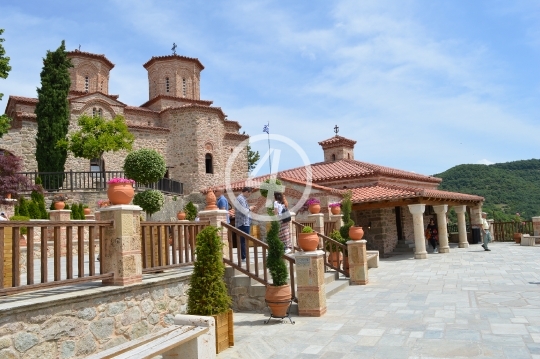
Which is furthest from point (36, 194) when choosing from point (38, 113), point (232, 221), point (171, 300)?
point (171, 300)

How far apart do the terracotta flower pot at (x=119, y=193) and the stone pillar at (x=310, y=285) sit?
8.58 ft

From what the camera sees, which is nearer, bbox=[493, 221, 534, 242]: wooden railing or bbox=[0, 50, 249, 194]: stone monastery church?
bbox=[493, 221, 534, 242]: wooden railing

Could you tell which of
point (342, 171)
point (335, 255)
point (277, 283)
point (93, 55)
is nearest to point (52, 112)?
point (93, 55)

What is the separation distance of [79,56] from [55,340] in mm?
25458

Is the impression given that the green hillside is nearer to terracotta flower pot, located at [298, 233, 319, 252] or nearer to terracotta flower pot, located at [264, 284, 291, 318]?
terracotta flower pot, located at [298, 233, 319, 252]

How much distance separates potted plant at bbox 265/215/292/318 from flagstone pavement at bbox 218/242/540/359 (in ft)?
0.70

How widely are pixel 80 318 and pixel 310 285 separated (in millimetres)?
3196

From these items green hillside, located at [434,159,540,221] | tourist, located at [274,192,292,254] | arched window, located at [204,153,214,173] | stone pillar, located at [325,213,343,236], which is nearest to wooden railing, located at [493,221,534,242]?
green hillside, located at [434,159,540,221]

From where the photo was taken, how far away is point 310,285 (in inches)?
238

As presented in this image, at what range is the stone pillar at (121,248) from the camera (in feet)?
15.3

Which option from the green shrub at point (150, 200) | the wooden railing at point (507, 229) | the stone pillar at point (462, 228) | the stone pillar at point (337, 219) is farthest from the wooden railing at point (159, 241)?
the wooden railing at point (507, 229)

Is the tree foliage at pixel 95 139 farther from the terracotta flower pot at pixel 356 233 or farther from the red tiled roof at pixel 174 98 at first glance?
the terracotta flower pot at pixel 356 233

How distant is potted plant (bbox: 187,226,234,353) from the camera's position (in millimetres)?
4523

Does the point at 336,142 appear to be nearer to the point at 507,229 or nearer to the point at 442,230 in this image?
the point at 442,230
